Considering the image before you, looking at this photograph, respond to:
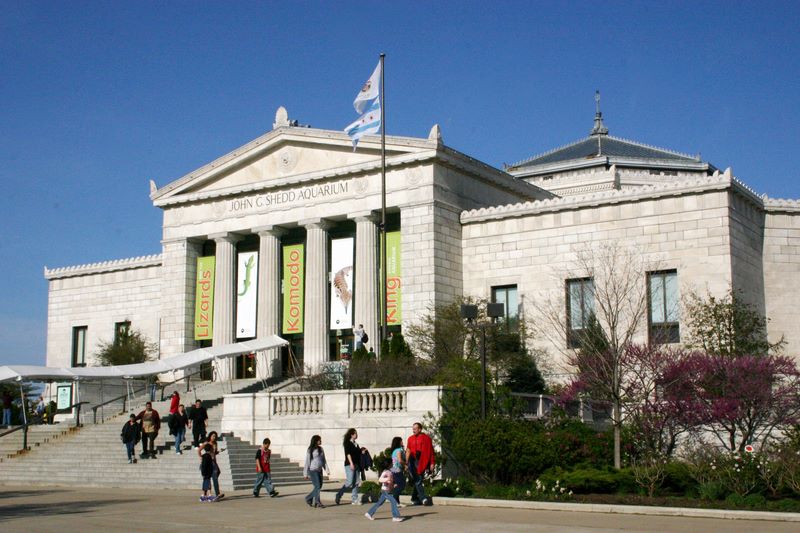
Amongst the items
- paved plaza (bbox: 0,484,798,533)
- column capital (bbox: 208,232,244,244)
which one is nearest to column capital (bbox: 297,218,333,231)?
column capital (bbox: 208,232,244,244)

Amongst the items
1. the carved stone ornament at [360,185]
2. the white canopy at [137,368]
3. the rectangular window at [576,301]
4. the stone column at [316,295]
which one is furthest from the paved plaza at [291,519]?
the carved stone ornament at [360,185]

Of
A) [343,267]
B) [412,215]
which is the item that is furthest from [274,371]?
[412,215]

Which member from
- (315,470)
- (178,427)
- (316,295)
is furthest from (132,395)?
(315,470)

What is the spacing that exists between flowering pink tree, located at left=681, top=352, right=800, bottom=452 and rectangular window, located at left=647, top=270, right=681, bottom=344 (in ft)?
34.1

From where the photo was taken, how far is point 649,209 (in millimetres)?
43344

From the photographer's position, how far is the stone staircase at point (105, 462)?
104ft

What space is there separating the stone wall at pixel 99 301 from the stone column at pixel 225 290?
770cm

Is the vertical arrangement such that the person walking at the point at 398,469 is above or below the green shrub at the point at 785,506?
above

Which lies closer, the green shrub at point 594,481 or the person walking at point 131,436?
the green shrub at point 594,481

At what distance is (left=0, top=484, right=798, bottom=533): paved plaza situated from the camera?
62.4 ft

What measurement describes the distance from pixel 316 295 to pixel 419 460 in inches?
1055

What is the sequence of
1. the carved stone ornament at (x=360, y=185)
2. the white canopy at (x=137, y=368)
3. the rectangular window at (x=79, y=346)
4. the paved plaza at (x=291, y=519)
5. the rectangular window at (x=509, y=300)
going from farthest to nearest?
the rectangular window at (x=79, y=346), the carved stone ornament at (x=360, y=185), the rectangular window at (x=509, y=300), the white canopy at (x=137, y=368), the paved plaza at (x=291, y=519)

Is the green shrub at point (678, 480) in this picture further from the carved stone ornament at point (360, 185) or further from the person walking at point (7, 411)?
the person walking at point (7, 411)

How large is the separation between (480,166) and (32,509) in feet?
102
